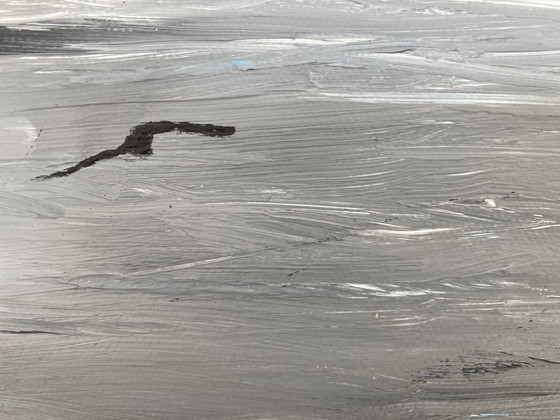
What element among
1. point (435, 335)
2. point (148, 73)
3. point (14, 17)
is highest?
point (14, 17)

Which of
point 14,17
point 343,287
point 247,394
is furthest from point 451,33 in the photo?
point 14,17

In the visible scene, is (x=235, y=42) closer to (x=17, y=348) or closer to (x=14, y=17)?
(x=14, y=17)

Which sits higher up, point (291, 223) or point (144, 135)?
point (144, 135)
